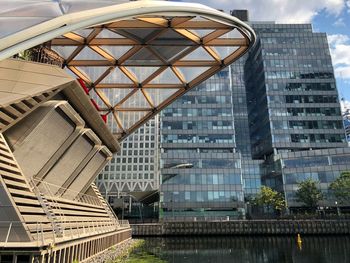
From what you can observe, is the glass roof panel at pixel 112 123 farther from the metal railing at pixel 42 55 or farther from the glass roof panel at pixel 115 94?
the metal railing at pixel 42 55

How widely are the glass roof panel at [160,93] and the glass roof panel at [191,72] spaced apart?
3313 millimetres

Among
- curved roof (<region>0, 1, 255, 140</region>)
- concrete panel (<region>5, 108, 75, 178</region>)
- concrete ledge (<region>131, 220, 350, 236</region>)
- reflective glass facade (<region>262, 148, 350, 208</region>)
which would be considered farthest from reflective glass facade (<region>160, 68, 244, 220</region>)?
concrete panel (<region>5, 108, 75, 178</region>)

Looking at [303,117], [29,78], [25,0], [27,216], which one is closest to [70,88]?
[29,78]

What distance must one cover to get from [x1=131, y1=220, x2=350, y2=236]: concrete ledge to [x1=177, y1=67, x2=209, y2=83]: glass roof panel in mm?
37498

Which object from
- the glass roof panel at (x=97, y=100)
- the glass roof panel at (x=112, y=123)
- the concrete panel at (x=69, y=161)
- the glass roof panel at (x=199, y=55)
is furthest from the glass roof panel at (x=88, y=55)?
the glass roof panel at (x=112, y=123)

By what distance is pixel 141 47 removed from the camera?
1146 inches

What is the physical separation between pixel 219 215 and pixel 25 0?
69.4 m

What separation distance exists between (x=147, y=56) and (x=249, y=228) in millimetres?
44135

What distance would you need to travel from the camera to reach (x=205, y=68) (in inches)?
1335

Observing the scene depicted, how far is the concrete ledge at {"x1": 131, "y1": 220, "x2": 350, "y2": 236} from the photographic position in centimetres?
5931

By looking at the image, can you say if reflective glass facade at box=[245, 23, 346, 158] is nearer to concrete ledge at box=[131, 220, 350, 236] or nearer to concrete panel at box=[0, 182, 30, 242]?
concrete ledge at box=[131, 220, 350, 236]

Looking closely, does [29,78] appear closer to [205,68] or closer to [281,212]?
[205,68]

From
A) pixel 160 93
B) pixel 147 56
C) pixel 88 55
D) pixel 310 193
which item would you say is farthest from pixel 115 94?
pixel 310 193

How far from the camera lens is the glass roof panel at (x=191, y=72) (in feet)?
112
